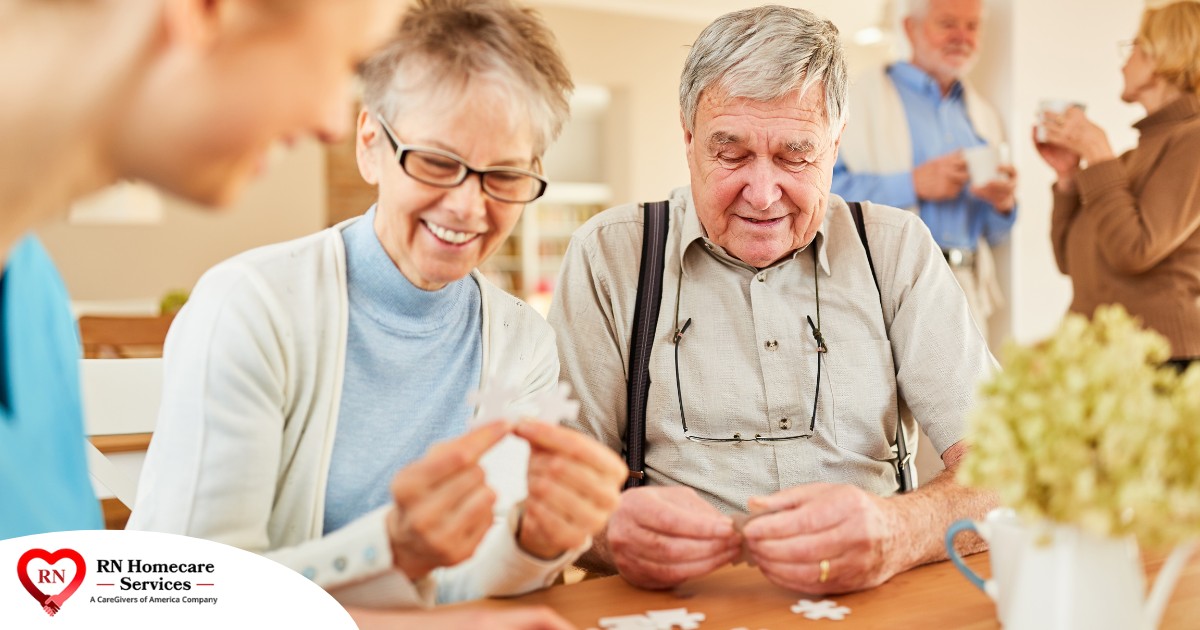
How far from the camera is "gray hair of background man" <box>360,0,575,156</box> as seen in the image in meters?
0.91

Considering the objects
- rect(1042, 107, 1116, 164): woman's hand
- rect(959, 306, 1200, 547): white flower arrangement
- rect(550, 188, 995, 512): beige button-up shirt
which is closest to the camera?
rect(959, 306, 1200, 547): white flower arrangement

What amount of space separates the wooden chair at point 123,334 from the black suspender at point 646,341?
608 millimetres

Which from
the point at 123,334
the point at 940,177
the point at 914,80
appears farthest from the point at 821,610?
the point at 914,80

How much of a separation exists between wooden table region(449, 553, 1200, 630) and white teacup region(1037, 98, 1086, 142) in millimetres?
871

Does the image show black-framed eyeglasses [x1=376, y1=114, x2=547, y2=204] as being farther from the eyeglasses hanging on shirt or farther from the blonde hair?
the blonde hair

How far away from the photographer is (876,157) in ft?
6.44

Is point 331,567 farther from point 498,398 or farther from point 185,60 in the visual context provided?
point 185,60

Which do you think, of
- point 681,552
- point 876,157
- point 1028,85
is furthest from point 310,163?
point 1028,85

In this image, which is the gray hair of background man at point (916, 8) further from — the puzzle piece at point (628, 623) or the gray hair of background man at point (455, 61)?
the puzzle piece at point (628, 623)

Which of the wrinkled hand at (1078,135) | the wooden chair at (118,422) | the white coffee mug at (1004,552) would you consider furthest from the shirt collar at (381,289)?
the wrinkled hand at (1078,135)

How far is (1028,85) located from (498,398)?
137 cm

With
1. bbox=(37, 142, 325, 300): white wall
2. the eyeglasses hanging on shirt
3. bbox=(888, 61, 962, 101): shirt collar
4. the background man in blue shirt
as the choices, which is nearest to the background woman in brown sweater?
the background man in blue shirt

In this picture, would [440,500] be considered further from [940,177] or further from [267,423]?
[940,177]

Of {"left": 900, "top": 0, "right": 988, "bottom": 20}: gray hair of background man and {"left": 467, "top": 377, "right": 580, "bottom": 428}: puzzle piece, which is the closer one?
{"left": 467, "top": 377, "right": 580, "bottom": 428}: puzzle piece
